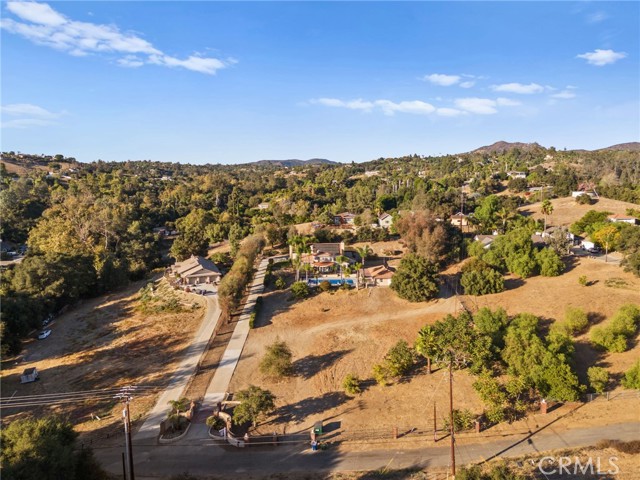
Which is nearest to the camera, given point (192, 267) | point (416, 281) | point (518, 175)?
point (416, 281)

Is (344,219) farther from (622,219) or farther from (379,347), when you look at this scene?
(379,347)

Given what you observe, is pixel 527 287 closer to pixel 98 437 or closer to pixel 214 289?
pixel 214 289

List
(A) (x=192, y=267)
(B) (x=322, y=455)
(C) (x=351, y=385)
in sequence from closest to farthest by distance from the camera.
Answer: (B) (x=322, y=455), (C) (x=351, y=385), (A) (x=192, y=267)

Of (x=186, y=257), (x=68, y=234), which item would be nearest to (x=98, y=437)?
(x=186, y=257)

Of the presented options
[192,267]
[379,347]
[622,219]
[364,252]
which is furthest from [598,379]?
[622,219]

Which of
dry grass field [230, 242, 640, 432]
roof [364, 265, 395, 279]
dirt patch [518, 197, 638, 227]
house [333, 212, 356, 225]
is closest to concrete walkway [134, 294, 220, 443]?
dry grass field [230, 242, 640, 432]

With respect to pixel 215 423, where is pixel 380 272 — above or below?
above

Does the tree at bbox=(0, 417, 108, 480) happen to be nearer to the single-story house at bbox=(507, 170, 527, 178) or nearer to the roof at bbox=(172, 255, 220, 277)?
the roof at bbox=(172, 255, 220, 277)
